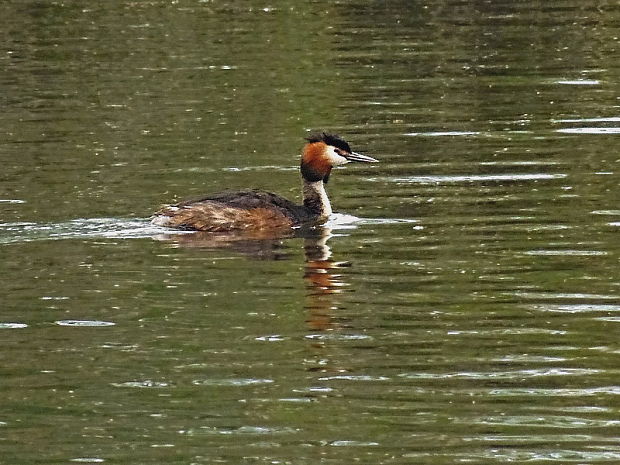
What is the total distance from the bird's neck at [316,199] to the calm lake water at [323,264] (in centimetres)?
22

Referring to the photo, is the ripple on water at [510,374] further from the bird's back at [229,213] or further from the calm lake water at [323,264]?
the bird's back at [229,213]

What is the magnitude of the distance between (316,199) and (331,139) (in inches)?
30.8

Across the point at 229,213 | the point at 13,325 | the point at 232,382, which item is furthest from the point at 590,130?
the point at 232,382

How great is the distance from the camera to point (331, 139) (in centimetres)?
1584

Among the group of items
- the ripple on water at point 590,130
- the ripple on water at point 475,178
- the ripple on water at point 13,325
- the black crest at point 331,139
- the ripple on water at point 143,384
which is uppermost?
the black crest at point 331,139

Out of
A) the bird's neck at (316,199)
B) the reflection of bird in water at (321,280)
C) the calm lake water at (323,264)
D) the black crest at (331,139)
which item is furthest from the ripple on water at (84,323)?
the black crest at (331,139)

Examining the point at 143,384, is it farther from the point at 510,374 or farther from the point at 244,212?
the point at 244,212

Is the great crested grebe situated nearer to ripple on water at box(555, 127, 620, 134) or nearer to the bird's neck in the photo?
the bird's neck

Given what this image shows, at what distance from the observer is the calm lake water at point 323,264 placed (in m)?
8.70

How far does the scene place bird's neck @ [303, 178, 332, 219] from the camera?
49.5ft

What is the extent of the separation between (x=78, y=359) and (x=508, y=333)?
2.50 m

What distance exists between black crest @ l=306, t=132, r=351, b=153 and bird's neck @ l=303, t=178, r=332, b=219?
40 cm

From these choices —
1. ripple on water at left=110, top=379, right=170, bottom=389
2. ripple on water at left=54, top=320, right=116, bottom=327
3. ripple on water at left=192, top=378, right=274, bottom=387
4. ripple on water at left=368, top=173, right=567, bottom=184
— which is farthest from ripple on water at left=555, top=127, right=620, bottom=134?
ripple on water at left=110, top=379, right=170, bottom=389

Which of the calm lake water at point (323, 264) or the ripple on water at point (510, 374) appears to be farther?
the ripple on water at point (510, 374)
